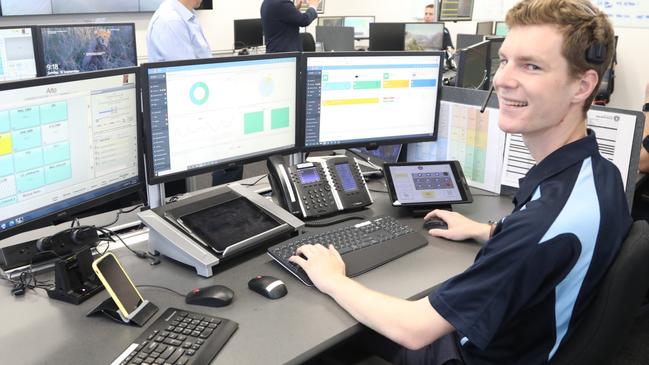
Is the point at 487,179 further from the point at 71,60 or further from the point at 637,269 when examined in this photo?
the point at 71,60

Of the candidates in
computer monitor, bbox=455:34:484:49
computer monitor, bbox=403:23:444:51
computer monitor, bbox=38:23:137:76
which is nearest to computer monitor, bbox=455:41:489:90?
computer monitor, bbox=38:23:137:76

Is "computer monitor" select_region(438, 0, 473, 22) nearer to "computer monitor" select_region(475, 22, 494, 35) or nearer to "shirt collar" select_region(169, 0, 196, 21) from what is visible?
"computer monitor" select_region(475, 22, 494, 35)

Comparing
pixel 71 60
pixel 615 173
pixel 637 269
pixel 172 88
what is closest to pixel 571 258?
pixel 637 269

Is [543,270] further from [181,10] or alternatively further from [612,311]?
[181,10]

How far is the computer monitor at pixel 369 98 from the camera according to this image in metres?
1.80

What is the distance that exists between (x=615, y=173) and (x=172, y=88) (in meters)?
1.04

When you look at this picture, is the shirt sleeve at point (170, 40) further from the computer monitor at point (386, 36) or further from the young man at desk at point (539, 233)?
the computer monitor at point (386, 36)

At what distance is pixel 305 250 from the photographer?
4.46 ft

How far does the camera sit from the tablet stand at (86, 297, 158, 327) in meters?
1.13

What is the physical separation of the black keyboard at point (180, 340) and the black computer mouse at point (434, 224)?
73 centimetres

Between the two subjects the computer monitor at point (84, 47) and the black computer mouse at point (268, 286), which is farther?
the computer monitor at point (84, 47)

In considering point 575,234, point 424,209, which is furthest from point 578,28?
point 424,209

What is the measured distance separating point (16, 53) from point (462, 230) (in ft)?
7.68

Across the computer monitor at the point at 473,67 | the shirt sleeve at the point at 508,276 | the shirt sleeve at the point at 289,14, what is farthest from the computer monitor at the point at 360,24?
the shirt sleeve at the point at 508,276
